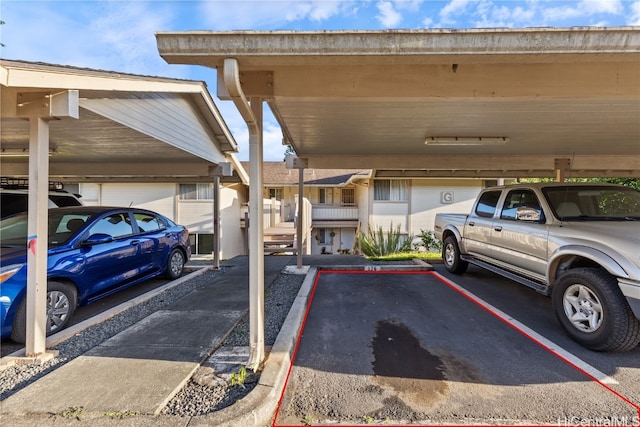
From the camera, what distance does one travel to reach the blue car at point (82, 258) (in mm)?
3519

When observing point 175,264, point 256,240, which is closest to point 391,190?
point 175,264

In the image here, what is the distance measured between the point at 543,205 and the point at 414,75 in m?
3.01

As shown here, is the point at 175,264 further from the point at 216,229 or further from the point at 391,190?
the point at 391,190

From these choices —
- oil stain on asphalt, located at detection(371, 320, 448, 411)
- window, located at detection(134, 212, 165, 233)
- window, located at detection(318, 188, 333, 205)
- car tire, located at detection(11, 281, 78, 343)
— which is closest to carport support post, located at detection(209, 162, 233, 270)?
window, located at detection(134, 212, 165, 233)

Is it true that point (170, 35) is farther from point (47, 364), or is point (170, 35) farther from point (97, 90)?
point (47, 364)

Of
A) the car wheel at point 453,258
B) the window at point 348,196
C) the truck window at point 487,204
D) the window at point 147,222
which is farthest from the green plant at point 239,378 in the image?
the window at point 348,196

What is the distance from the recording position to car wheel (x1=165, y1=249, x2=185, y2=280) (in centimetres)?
675

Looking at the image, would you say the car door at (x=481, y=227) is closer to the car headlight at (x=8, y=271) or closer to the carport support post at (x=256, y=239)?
the carport support post at (x=256, y=239)

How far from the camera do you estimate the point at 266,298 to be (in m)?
5.38

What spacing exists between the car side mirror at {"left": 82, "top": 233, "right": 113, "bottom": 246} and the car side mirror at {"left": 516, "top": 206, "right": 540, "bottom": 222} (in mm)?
6379

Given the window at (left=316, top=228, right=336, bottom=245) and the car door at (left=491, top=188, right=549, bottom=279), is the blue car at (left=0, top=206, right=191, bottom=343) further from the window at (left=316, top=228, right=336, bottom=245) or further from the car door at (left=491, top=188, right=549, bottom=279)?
the window at (left=316, top=228, right=336, bottom=245)

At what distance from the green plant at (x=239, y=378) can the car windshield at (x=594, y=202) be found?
14.7ft

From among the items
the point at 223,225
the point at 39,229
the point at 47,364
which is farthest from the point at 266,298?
the point at 223,225

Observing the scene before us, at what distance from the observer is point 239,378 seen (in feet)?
9.24
